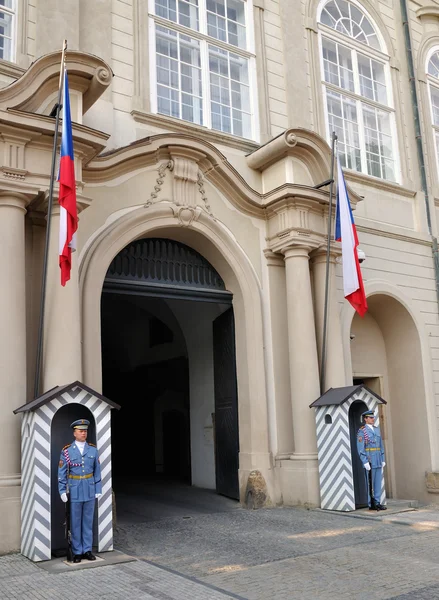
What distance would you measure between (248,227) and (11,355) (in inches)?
187

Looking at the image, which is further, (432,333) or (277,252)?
(432,333)

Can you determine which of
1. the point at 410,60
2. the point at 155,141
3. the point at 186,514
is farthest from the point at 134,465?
the point at 410,60

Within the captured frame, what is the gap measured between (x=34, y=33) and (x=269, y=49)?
15.0 ft

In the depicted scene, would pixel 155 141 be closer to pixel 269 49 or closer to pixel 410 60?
pixel 269 49

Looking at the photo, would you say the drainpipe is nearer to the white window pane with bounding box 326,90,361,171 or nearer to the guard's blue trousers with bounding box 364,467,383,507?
the white window pane with bounding box 326,90,361,171

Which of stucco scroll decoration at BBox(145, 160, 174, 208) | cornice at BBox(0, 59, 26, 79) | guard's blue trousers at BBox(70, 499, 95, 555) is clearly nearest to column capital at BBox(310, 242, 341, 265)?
stucco scroll decoration at BBox(145, 160, 174, 208)

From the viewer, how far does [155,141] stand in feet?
31.7

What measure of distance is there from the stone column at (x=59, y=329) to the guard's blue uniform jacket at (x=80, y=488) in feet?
3.61

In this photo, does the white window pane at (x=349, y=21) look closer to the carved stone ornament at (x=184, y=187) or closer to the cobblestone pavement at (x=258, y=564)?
the carved stone ornament at (x=184, y=187)

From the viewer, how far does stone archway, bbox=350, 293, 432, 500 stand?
13320mm

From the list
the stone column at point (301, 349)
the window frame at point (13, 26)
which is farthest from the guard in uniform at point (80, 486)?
the window frame at point (13, 26)

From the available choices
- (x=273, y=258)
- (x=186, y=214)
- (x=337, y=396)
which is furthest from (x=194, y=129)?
(x=337, y=396)

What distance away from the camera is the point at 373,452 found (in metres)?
9.37

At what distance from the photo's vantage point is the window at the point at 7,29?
9.43 m
